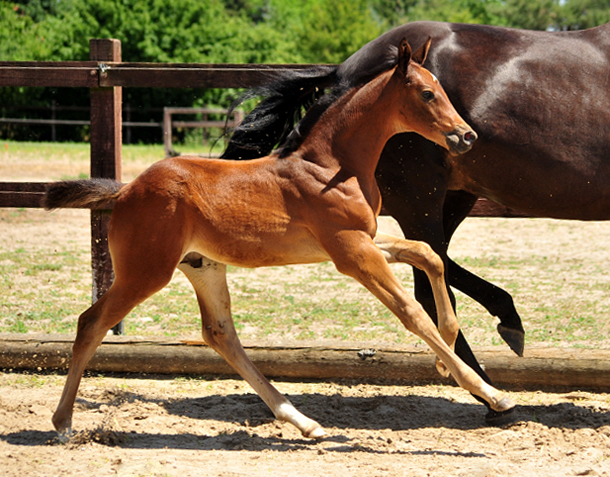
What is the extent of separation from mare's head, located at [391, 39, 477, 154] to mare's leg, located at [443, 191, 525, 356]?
3.61 feet

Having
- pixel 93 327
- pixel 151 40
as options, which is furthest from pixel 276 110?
pixel 151 40

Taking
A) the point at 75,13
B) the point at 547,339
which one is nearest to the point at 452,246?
the point at 547,339

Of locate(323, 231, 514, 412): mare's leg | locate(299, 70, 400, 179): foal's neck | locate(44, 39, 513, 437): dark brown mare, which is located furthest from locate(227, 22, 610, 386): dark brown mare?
locate(323, 231, 514, 412): mare's leg

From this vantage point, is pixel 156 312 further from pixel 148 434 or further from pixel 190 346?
pixel 148 434

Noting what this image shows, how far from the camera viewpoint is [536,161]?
155 inches

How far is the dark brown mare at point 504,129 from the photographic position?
3.92 metres

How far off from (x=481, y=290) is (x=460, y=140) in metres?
1.39

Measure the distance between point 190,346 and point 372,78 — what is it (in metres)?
2.13

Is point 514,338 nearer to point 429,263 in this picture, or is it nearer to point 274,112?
point 429,263

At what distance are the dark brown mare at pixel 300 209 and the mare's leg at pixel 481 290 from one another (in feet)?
2.78

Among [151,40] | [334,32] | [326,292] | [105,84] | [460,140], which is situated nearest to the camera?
[460,140]

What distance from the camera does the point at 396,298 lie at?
11.0ft

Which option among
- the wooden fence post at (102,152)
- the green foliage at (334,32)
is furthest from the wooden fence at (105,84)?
the green foliage at (334,32)

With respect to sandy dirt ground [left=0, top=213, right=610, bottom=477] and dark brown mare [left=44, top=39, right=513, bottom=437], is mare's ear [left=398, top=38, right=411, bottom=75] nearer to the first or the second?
dark brown mare [left=44, top=39, right=513, bottom=437]
